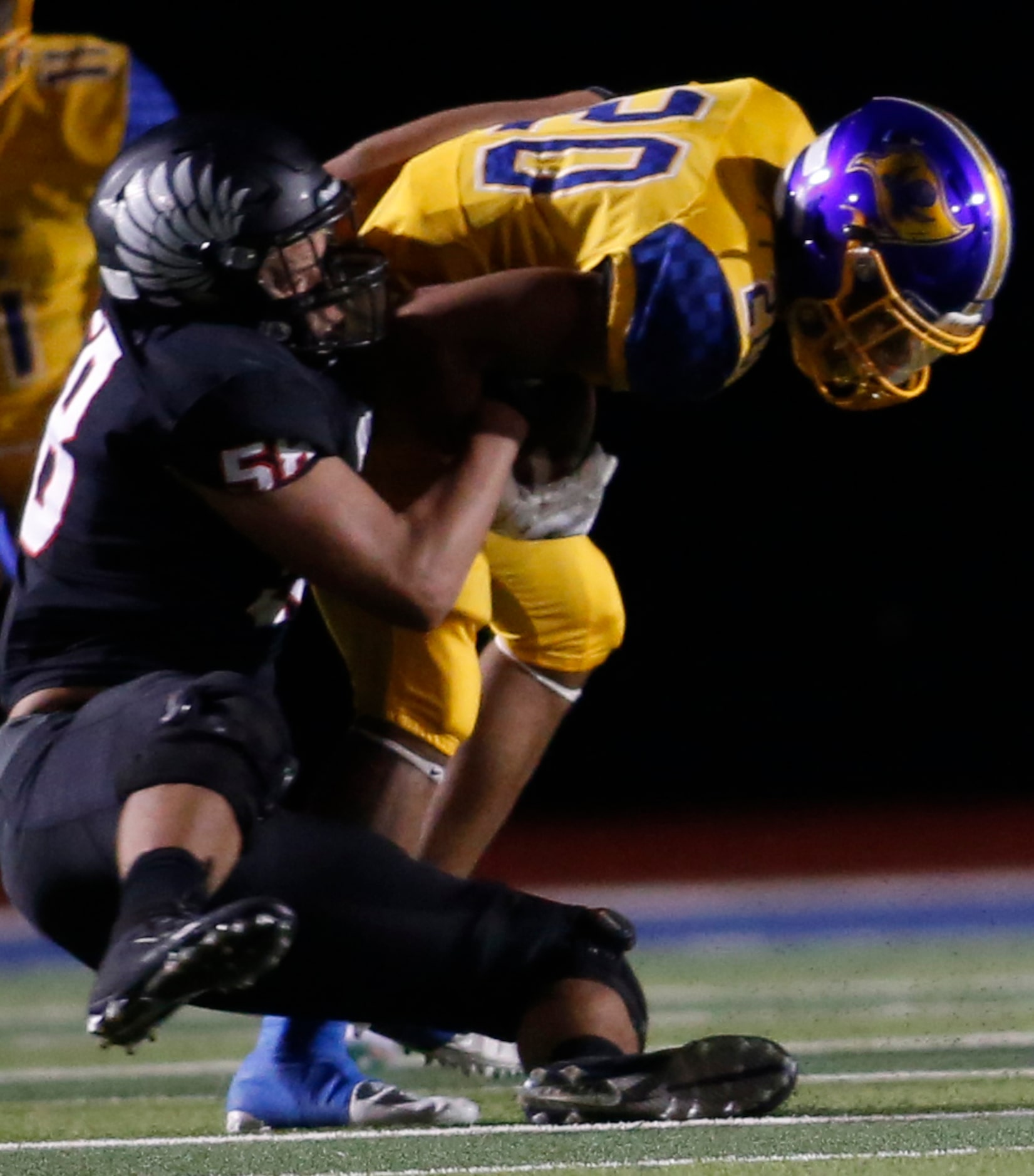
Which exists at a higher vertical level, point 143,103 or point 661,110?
point 661,110

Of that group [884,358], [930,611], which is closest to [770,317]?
[884,358]

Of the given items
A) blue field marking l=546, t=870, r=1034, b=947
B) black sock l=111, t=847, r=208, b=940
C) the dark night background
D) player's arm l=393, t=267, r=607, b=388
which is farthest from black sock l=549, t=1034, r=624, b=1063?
the dark night background

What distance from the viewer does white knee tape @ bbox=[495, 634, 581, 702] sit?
2.92 m

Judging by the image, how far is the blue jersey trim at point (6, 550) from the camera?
11.5ft

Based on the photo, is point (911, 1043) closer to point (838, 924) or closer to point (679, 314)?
point (679, 314)

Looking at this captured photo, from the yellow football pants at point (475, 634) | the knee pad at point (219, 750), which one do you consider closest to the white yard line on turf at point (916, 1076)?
the yellow football pants at point (475, 634)

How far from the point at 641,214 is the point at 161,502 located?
23.6 inches

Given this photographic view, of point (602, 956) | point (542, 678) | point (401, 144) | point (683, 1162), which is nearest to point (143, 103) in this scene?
point (401, 144)

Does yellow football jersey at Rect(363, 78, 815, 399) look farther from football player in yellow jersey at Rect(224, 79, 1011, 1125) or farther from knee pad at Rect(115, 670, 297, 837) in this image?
knee pad at Rect(115, 670, 297, 837)

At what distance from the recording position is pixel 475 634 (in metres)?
2.70

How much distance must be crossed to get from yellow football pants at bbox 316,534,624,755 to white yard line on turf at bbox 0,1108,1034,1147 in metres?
0.53

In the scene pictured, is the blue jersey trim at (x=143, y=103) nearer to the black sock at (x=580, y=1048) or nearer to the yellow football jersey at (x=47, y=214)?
the yellow football jersey at (x=47, y=214)

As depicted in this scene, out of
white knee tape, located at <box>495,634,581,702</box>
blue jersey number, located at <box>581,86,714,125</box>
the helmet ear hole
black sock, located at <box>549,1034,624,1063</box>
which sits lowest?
white knee tape, located at <box>495,634,581,702</box>

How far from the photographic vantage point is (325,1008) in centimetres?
222
